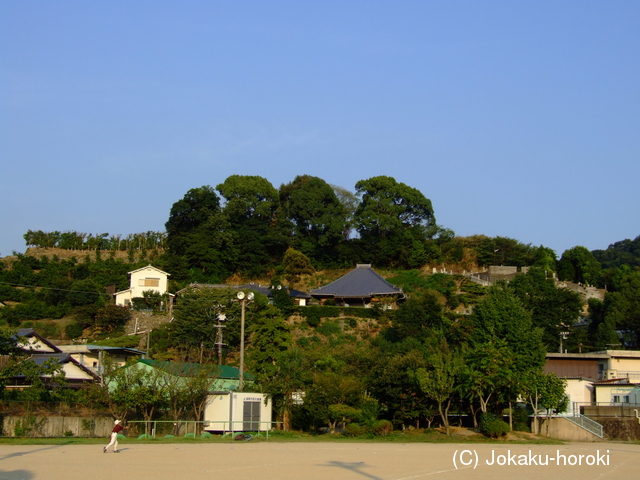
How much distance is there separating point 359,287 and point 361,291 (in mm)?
899

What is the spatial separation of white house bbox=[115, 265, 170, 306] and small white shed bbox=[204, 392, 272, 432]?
30.2 m

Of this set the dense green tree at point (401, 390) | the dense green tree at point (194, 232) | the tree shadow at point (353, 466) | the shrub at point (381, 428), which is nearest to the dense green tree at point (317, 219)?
the dense green tree at point (194, 232)

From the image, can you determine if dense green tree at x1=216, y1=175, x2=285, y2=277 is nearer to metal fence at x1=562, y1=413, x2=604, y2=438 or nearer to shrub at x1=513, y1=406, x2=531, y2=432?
shrub at x1=513, y1=406, x2=531, y2=432

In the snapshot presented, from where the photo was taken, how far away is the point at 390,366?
28797 millimetres

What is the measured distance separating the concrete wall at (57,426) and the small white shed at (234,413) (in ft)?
12.8

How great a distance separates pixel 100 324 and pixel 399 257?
30148mm

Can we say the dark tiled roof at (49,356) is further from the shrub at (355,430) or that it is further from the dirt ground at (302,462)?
the shrub at (355,430)

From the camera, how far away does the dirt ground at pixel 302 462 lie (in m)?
13.5

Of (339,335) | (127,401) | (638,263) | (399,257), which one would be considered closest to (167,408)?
(127,401)

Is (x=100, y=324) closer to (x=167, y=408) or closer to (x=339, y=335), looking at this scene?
(x=339, y=335)

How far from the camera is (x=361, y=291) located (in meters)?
58.2

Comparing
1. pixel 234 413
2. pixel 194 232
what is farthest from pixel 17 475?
pixel 194 232

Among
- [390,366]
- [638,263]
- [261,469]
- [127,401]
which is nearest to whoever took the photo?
[261,469]

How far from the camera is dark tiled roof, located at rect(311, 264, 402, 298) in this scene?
57.5 metres
